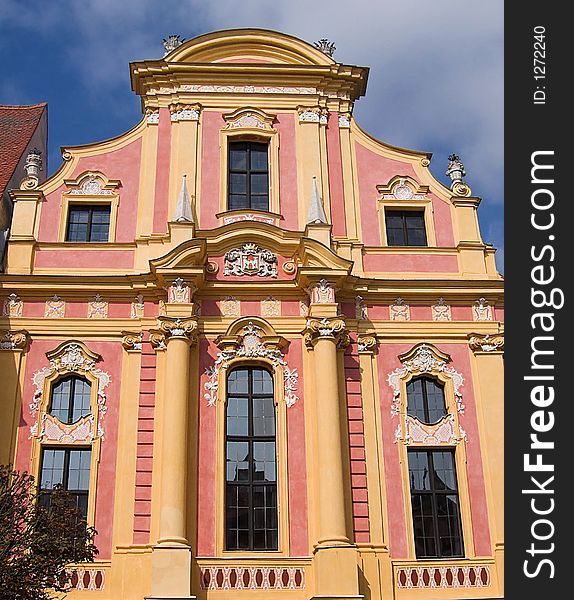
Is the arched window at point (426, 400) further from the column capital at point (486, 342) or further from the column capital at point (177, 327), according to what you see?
the column capital at point (177, 327)

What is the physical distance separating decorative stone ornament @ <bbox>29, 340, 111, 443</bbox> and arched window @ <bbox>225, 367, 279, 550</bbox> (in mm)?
2369

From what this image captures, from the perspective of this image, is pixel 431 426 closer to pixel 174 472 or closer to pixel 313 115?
pixel 174 472

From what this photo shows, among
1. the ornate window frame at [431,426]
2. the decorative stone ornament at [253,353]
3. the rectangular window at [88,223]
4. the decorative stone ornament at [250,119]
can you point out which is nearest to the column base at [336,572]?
the ornate window frame at [431,426]

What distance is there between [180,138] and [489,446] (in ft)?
29.3

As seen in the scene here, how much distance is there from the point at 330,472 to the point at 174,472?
2.69 metres

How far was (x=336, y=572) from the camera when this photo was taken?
1486 centimetres

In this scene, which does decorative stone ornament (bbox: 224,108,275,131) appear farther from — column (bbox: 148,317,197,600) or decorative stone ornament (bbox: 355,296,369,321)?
column (bbox: 148,317,197,600)

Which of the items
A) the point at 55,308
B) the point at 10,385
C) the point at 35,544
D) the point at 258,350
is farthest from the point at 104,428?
the point at 35,544

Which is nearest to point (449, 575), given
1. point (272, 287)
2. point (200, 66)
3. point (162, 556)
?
point (162, 556)

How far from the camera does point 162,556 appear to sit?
1473 cm

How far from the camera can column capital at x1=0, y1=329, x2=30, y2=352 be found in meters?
16.8

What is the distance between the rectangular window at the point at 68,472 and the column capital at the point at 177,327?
8.40 ft

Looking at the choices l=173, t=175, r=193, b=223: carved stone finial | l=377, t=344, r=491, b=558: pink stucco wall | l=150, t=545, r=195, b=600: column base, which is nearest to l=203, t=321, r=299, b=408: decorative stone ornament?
l=377, t=344, r=491, b=558: pink stucco wall

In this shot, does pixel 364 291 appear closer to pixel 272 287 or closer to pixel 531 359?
pixel 272 287
